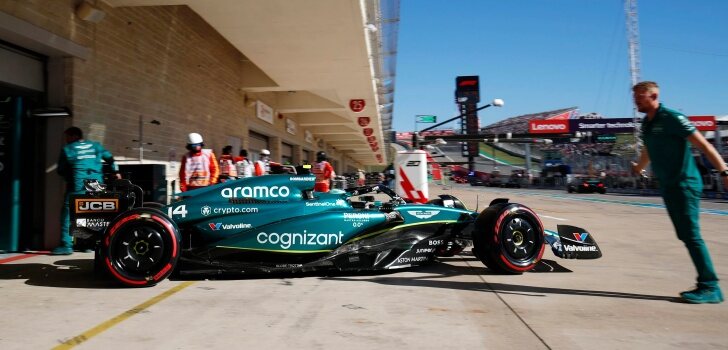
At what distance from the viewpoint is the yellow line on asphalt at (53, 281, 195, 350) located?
2.59 meters

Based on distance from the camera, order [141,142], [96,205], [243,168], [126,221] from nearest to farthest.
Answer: [126,221], [96,205], [141,142], [243,168]

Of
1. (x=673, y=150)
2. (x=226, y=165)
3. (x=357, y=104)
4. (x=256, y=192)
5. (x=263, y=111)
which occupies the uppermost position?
(x=357, y=104)

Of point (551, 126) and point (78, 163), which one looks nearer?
point (78, 163)

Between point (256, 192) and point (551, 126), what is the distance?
2810 inches

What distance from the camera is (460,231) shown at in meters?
4.74

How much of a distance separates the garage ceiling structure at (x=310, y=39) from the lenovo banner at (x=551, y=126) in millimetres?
57934

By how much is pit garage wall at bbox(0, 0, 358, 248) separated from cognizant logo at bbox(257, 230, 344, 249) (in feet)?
12.4

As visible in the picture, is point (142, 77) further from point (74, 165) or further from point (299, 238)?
point (299, 238)

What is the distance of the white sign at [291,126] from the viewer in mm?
19894

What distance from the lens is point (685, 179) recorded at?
3459mm

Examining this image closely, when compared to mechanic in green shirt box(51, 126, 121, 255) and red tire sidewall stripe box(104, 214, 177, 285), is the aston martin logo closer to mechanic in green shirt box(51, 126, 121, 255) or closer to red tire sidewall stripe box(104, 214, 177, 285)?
red tire sidewall stripe box(104, 214, 177, 285)

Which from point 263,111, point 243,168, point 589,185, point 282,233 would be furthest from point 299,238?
point 589,185

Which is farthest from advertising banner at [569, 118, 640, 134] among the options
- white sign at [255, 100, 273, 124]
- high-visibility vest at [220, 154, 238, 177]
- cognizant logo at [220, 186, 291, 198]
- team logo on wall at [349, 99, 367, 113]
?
cognizant logo at [220, 186, 291, 198]

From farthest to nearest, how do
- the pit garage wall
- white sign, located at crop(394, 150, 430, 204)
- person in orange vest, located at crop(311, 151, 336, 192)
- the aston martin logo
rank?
white sign, located at crop(394, 150, 430, 204), person in orange vest, located at crop(311, 151, 336, 192), the pit garage wall, the aston martin logo
